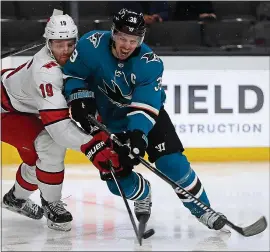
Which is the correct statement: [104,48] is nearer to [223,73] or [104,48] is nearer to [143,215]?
[143,215]

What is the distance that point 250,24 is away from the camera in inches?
227

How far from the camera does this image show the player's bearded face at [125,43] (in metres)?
3.19

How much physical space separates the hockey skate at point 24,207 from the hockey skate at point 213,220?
719 mm

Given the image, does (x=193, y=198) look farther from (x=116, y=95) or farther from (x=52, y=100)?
(x=52, y=100)

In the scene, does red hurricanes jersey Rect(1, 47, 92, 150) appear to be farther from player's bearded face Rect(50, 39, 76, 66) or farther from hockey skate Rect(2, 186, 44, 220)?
hockey skate Rect(2, 186, 44, 220)

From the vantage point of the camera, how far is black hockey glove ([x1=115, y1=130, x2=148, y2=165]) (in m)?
3.11

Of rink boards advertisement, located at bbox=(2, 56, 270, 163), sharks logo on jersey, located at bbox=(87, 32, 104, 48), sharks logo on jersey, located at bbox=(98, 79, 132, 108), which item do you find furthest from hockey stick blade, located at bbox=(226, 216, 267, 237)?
rink boards advertisement, located at bbox=(2, 56, 270, 163)

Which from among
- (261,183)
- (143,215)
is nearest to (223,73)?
(261,183)

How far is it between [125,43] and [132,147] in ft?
1.28

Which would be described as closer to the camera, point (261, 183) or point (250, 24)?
point (261, 183)

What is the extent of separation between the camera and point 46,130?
11.5 feet

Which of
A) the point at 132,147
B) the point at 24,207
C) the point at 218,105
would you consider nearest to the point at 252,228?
the point at 132,147

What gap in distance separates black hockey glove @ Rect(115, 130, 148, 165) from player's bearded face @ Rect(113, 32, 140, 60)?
0.99 ft

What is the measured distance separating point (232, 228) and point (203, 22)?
261cm
